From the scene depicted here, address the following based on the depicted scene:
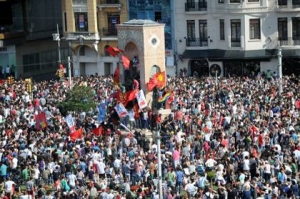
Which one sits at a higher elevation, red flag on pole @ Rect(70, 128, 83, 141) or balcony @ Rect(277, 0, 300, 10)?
balcony @ Rect(277, 0, 300, 10)

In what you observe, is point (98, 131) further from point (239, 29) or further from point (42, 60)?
point (42, 60)

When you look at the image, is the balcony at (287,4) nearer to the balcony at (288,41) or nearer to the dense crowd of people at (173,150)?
the balcony at (288,41)

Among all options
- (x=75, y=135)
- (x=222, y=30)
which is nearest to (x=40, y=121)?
(x=75, y=135)

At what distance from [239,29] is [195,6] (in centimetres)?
370

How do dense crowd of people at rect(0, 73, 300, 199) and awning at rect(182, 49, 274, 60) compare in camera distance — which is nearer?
dense crowd of people at rect(0, 73, 300, 199)

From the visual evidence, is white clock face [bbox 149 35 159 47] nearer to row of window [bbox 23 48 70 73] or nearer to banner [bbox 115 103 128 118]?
banner [bbox 115 103 128 118]

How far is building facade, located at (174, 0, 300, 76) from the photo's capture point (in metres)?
79.0

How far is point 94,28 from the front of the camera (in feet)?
281

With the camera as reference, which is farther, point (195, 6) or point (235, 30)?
point (195, 6)

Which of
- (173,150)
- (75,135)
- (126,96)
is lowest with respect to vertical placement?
(173,150)

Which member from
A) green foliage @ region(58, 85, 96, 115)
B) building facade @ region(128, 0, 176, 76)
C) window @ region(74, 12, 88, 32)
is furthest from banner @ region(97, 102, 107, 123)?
window @ region(74, 12, 88, 32)

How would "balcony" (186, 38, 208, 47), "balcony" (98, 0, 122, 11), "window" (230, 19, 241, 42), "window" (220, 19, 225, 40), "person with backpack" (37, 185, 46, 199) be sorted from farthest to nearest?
"balcony" (98, 0, 122, 11)
"balcony" (186, 38, 208, 47)
"window" (220, 19, 225, 40)
"window" (230, 19, 241, 42)
"person with backpack" (37, 185, 46, 199)

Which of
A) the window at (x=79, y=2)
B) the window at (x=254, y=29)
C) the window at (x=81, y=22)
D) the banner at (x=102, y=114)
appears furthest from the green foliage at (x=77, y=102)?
the window at (x=79, y=2)

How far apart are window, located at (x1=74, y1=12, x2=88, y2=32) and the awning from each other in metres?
8.63
